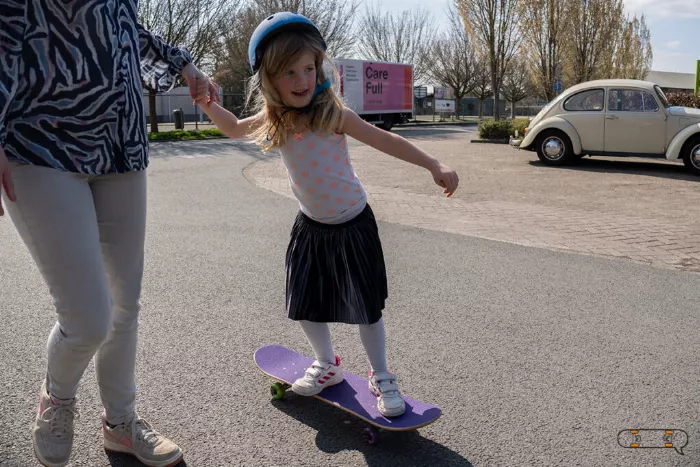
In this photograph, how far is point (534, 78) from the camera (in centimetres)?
2472

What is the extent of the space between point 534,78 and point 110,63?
2436 cm

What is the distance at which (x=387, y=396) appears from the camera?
279 cm

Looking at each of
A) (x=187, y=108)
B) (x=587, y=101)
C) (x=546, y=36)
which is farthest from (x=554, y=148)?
(x=187, y=108)

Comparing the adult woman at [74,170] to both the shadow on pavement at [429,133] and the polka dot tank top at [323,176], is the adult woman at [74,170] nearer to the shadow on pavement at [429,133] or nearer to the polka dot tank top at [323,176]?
the polka dot tank top at [323,176]

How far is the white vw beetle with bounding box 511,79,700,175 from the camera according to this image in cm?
1245

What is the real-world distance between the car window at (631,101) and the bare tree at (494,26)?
10.8 meters

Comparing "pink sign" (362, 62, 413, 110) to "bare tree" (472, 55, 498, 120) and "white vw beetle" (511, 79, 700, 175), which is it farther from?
"bare tree" (472, 55, 498, 120)

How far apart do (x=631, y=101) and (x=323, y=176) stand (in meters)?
12.0

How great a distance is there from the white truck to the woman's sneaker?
86.2 ft

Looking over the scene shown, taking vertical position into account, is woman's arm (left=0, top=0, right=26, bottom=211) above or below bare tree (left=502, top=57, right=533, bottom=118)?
below

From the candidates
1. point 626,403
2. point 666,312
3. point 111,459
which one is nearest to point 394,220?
point 666,312

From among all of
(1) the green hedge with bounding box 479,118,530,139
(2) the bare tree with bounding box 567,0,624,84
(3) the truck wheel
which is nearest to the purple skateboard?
(1) the green hedge with bounding box 479,118,530,139

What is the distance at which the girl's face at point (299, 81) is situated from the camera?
259cm

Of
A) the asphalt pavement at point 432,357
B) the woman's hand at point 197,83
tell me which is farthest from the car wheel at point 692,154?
the woman's hand at point 197,83
